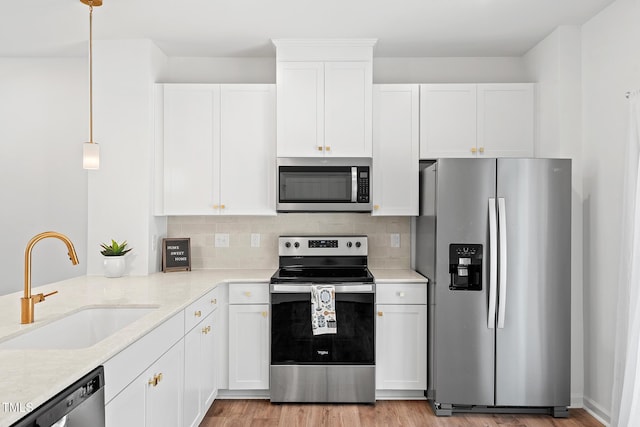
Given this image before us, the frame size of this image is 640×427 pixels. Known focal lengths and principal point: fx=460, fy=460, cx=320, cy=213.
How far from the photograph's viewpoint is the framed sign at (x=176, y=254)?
3.65 meters

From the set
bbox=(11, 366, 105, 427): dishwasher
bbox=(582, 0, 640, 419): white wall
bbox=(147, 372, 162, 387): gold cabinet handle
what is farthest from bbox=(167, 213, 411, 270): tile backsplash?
bbox=(11, 366, 105, 427): dishwasher

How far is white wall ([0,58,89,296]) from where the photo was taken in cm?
387

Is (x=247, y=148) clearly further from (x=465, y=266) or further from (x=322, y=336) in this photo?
(x=465, y=266)

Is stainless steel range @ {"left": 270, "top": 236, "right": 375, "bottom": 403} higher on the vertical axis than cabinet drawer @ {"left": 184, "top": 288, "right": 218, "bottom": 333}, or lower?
lower

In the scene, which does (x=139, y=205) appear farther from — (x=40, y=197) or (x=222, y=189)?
(x=40, y=197)

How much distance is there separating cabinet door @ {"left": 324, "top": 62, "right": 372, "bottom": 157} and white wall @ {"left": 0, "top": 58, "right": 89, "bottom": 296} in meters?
2.08

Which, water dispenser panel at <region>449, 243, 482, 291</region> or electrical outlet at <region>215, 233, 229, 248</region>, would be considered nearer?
water dispenser panel at <region>449, 243, 482, 291</region>

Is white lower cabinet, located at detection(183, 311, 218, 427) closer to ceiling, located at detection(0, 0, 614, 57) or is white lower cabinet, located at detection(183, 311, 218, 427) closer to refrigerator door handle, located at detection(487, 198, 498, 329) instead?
refrigerator door handle, located at detection(487, 198, 498, 329)

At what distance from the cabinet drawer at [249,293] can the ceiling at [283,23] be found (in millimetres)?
1831

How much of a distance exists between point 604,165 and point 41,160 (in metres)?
4.29

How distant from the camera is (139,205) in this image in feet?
11.4

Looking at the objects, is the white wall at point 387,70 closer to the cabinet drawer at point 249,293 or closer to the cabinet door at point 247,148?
the cabinet door at point 247,148

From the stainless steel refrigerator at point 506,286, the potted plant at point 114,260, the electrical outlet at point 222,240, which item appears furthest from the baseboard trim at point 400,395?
the potted plant at point 114,260

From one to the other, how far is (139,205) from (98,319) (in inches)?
51.1
